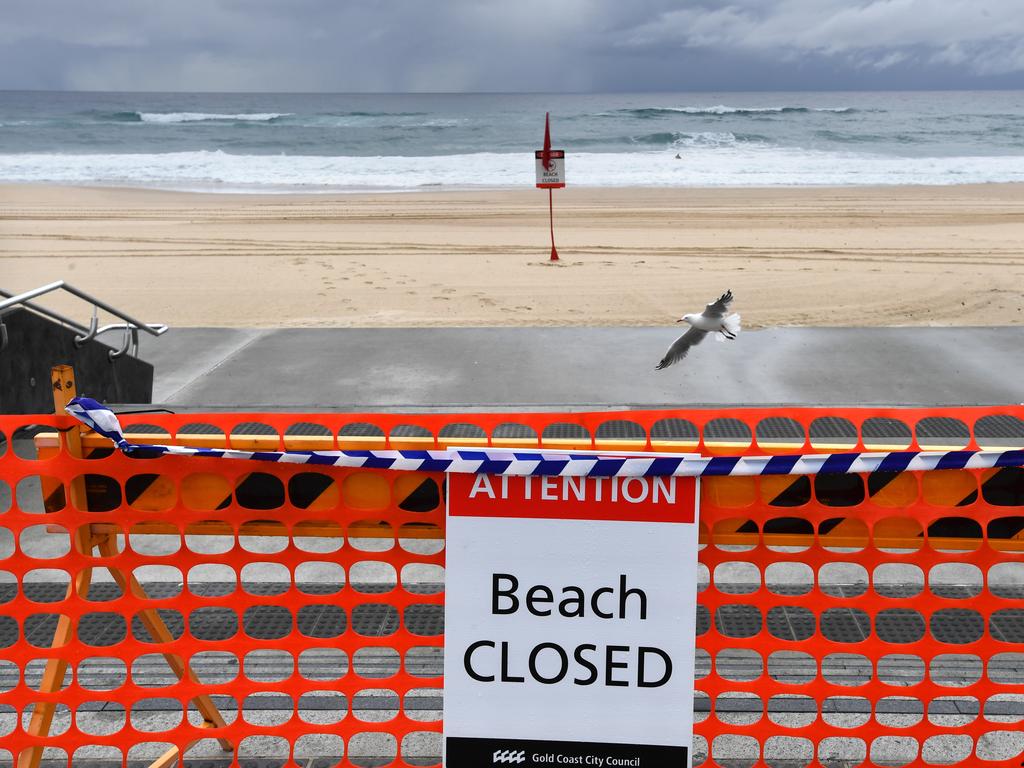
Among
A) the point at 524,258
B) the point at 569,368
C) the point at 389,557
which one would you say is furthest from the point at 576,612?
the point at 524,258

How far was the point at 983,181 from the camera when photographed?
36.0m

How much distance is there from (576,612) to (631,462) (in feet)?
1.39

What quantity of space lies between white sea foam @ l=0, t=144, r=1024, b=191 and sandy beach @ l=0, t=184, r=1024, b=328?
21.0 ft

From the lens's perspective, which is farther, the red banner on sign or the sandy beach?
→ the sandy beach

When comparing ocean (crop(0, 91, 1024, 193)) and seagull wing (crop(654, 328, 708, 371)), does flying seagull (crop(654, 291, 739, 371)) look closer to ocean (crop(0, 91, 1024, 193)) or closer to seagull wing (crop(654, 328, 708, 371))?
seagull wing (crop(654, 328, 708, 371))

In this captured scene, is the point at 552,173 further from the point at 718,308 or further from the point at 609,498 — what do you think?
the point at 609,498

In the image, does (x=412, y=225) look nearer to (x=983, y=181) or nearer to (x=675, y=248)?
(x=675, y=248)

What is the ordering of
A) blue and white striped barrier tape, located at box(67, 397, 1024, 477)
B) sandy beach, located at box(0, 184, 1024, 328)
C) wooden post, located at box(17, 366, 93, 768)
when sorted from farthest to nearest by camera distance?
1. sandy beach, located at box(0, 184, 1024, 328)
2. wooden post, located at box(17, 366, 93, 768)
3. blue and white striped barrier tape, located at box(67, 397, 1024, 477)

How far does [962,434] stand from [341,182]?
109 ft

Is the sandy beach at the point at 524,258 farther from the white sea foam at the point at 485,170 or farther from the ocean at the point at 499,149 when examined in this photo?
the ocean at the point at 499,149

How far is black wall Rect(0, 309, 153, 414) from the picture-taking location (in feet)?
21.1

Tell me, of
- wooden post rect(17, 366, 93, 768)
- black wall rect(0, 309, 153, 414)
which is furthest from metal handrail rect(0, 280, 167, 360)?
wooden post rect(17, 366, 93, 768)

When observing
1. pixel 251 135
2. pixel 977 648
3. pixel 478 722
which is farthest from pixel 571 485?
pixel 251 135

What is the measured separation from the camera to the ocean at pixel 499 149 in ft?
123
